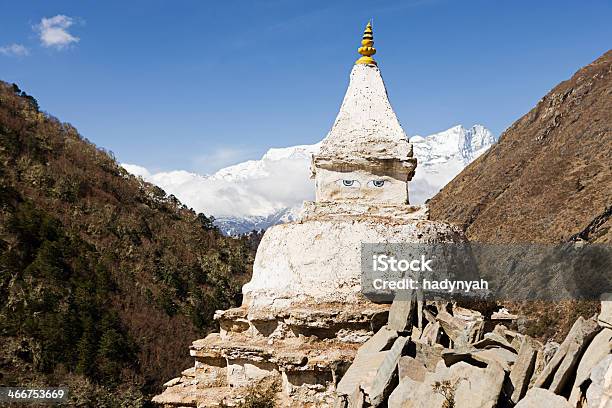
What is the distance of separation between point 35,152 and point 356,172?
45.5 metres

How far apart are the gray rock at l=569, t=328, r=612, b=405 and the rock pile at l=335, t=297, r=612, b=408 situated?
10 millimetres

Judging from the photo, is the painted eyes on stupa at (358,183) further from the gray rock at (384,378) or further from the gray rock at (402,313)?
the gray rock at (384,378)

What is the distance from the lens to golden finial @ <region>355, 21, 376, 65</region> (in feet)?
44.9

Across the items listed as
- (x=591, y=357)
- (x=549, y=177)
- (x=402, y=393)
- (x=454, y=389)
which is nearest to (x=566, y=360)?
(x=591, y=357)

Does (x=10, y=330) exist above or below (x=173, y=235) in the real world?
below

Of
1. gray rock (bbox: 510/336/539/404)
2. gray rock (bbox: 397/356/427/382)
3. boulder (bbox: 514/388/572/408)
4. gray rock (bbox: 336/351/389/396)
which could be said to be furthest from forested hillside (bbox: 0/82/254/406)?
boulder (bbox: 514/388/572/408)

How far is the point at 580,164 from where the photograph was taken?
183ft

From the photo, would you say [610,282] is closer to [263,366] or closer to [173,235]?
[263,366]

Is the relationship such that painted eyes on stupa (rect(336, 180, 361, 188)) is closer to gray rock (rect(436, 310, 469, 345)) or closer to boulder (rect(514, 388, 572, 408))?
gray rock (rect(436, 310, 469, 345))

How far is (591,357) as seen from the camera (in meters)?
7.34

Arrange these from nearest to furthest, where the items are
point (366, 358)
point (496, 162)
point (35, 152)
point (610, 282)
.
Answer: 1. point (366, 358)
2. point (610, 282)
3. point (35, 152)
4. point (496, 162)

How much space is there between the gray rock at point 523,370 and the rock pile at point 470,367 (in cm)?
1

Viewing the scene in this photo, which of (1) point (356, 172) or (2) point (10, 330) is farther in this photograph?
(2) point (10, 330)

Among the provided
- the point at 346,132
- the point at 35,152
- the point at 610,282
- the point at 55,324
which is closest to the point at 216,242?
the point at 35,152
